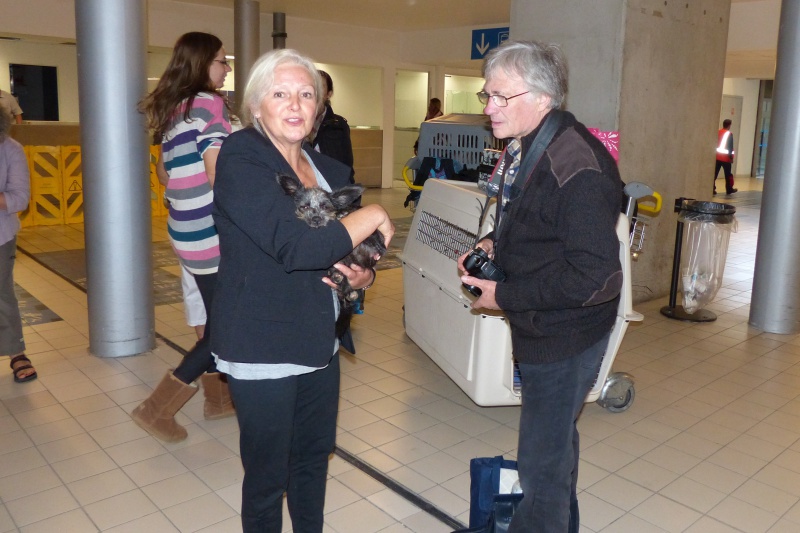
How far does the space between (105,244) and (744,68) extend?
1627cm

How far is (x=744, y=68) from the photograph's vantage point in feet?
54.2

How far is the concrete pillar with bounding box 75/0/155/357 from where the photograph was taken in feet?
14.0

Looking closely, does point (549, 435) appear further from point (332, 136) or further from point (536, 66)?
point (332, 136)

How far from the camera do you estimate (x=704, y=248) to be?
560 cm

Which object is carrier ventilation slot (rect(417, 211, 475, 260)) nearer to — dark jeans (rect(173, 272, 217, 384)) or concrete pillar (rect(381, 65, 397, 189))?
dark jeans (rect(173, 272, 217, 384))

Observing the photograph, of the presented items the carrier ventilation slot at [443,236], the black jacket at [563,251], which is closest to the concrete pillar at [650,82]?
the carrier ventilation slot at [443,236]

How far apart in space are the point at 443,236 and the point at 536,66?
6.70ft

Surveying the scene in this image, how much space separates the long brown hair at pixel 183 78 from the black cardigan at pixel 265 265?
55.6 inches

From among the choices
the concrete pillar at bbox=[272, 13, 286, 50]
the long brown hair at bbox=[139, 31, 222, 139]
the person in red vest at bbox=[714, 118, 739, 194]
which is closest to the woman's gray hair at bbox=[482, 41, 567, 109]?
the long brown hair at bbox=[139, 31, 222, 139]

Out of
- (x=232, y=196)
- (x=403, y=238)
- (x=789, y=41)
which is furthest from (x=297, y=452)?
(x=403, y=238)

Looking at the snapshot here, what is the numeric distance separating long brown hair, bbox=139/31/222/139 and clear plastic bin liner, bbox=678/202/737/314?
157 inches

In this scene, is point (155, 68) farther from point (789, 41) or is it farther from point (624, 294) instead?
point (624, 294)

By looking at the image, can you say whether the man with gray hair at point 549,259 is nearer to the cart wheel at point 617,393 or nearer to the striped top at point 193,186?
the striped top at point 193,186

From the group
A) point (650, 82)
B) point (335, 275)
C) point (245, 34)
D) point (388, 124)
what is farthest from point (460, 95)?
point (335, 275)
